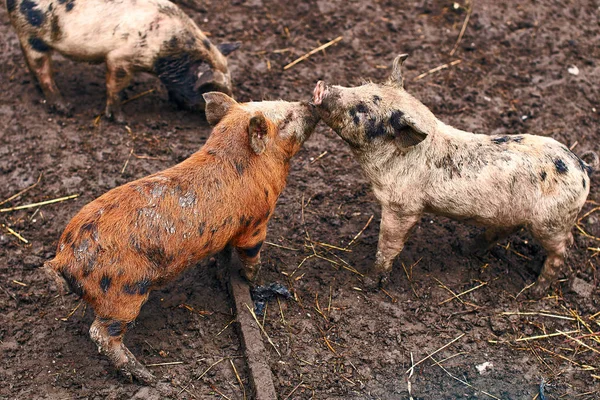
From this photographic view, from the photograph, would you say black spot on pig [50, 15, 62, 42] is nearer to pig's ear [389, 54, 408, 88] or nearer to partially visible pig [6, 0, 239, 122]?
partially visible pig [6, 0, 239, 122]

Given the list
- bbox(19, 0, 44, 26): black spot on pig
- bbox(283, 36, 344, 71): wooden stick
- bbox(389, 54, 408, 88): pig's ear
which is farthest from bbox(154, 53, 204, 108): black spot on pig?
bbox(389, 54, 408, 88): pig's ear

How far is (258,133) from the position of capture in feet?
17.5

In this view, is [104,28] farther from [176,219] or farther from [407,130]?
[407,130]

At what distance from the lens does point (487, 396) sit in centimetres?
543

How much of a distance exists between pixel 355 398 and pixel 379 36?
497cm

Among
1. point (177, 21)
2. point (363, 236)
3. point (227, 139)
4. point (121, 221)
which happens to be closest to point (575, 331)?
point (363, 236)

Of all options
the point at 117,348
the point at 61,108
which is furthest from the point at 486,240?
the point at 61,108

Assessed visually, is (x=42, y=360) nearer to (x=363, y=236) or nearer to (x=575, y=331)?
(x=363, y=236)

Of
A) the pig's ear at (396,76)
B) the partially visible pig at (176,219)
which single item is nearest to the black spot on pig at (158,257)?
the partially visible pig at (176,219)

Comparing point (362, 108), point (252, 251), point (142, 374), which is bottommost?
point (142, 374)

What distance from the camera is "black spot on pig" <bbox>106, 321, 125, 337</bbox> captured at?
4938mm

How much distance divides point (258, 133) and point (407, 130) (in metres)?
1.18

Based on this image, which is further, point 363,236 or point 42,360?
point 363,236

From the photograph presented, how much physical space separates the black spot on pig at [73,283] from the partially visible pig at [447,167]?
7.49ft
